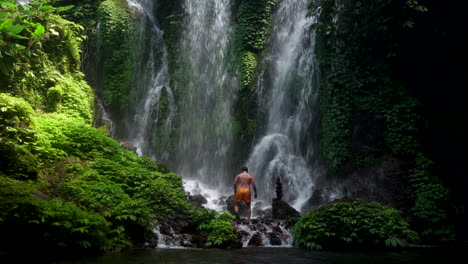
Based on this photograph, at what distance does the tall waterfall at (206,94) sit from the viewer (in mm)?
19438

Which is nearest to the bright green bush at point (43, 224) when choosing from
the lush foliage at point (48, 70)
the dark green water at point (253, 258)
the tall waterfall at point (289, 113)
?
the dark green water at point (253, 258)

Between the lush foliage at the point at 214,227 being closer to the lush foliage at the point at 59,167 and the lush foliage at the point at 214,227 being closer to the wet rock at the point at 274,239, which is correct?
the lush foliage at the point at 59,167

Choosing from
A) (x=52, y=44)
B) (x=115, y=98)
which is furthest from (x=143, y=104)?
(x=52, y=44)

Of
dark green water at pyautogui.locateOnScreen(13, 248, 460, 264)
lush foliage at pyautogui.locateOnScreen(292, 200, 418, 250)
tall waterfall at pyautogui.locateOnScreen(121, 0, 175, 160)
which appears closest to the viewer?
dark green water at pyautogui.locateOnScreen(13, 248, 460, 264)

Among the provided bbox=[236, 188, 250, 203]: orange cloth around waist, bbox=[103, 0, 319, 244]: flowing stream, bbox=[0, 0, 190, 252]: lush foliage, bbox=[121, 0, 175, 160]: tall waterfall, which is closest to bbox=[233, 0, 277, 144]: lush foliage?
bbox=[103, 0, 319, 244]: flowing stream

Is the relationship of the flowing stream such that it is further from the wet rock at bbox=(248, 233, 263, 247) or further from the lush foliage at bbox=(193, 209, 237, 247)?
the lush foliage at bbox=(193, 209, 237, 247)

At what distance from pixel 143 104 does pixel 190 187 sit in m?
6.73

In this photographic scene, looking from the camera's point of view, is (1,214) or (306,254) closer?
(1,214)

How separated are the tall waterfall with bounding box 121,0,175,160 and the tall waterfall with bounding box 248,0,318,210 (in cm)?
610

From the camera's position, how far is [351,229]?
8109 mm

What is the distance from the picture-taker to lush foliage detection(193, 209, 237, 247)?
7.84 metres

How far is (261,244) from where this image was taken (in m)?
8.71

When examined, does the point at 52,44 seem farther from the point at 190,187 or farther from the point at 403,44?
the point at 403,44

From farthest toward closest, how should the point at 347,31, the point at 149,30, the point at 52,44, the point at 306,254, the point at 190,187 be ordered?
the point at 149,30 → the point at 190,187 → the point at 347,31 → the point at 52,44 → the point at 306,254
